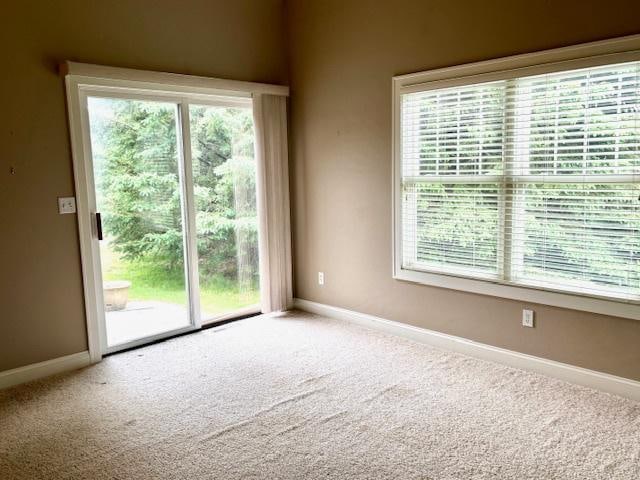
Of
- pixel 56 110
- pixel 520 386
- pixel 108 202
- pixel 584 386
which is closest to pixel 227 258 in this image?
pixel 108 202

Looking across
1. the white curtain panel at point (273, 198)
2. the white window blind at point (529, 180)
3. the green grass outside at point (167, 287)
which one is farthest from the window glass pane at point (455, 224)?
the green grass outside at point (167, 287)

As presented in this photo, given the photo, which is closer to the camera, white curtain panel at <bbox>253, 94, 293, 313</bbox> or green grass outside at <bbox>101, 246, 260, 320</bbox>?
green grass outside at <bbox>101, 246, 260, 320</bbox>

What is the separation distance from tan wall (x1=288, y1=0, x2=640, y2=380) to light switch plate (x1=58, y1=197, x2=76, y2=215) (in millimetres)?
2052

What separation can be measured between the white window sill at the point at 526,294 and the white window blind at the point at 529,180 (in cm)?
4

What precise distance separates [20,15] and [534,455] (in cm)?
398

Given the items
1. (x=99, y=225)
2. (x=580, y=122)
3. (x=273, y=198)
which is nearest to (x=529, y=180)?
(x=580, y=122)

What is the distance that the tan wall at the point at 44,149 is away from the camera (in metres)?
3.35

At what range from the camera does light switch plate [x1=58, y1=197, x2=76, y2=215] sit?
11.7 ft

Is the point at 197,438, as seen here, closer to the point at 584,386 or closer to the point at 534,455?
the point at 534,455

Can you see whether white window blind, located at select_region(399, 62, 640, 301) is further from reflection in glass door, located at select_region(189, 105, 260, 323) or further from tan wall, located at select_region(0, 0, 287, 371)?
tan wall, located at select_region(0, 0, 287, 371)

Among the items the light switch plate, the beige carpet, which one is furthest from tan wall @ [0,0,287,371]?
the beige carpet

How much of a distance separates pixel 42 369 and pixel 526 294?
11.0ft

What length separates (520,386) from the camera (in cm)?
329

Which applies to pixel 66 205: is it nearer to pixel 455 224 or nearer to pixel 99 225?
pixel 99 225
